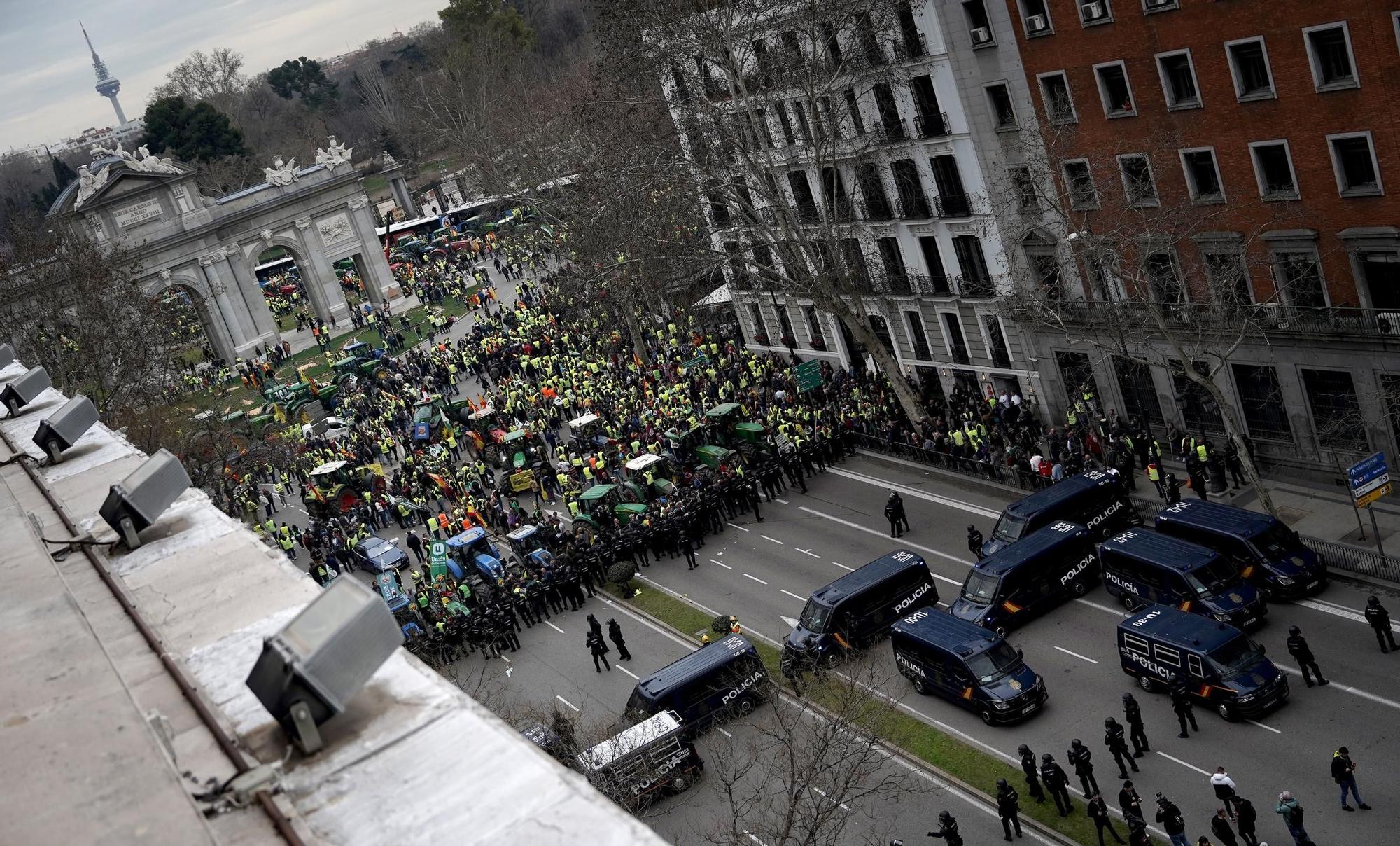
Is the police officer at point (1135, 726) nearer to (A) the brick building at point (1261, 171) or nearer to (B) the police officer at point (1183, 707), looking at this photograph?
(B) the police officer at point (1183, 707)

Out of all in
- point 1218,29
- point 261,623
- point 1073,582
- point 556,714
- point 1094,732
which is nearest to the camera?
point 261,623

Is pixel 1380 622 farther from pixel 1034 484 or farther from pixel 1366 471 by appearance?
pixel 1034 484

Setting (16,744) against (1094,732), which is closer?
(16,744)

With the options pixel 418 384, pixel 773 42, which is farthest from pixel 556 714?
pixel 418 384

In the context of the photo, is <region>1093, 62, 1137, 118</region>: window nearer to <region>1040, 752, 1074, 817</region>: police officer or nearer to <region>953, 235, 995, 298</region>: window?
<region>953, 235, 995, 298</region>: window

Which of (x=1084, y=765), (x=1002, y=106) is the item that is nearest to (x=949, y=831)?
(x=1084, y=765)

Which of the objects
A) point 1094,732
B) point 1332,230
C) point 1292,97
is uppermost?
point 1292,97

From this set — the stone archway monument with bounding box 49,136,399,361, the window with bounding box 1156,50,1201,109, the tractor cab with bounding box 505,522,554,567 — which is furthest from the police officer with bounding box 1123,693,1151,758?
the stone archway monument with bounding box 49,136,399,361

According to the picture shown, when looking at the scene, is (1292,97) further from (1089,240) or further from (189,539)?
(189,539)
